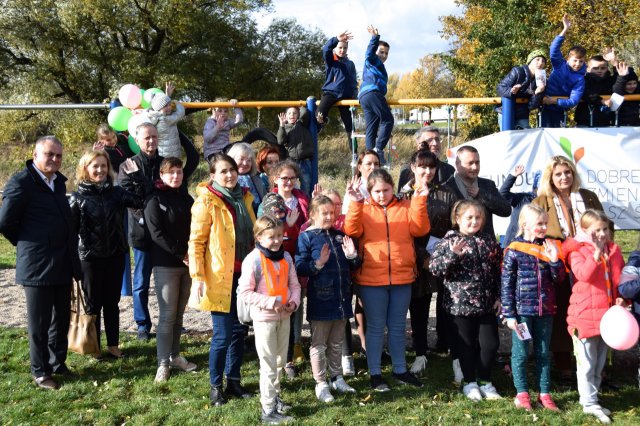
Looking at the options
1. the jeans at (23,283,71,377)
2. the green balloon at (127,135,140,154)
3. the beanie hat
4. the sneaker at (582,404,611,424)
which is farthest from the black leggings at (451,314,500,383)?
the green balloon at (127,135,140,154)

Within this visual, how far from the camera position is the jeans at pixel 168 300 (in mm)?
5191

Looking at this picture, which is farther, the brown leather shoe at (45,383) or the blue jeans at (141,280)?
the blue jeans at (141,280)

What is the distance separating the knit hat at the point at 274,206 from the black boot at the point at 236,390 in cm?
131

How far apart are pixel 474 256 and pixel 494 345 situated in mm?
691

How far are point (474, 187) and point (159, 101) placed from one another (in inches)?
139

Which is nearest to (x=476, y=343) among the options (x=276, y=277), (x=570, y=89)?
(x=276, y=277)

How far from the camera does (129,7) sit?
23.0 meters

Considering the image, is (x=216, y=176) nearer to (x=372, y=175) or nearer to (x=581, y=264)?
(x=372, y=175)

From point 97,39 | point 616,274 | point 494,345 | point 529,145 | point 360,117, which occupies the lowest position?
point 494,345

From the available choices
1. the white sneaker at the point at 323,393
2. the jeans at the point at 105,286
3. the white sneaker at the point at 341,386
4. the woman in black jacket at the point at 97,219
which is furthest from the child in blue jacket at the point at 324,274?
the jeans at the point at 105,286

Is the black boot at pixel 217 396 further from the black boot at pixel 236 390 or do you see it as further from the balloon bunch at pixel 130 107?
the balloon bunch at pixel 130 107

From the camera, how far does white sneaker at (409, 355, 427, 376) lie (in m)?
5.46

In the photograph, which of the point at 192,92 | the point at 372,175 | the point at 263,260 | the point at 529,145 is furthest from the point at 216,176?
the point at 192,92

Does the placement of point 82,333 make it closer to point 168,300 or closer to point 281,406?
point 168,300
